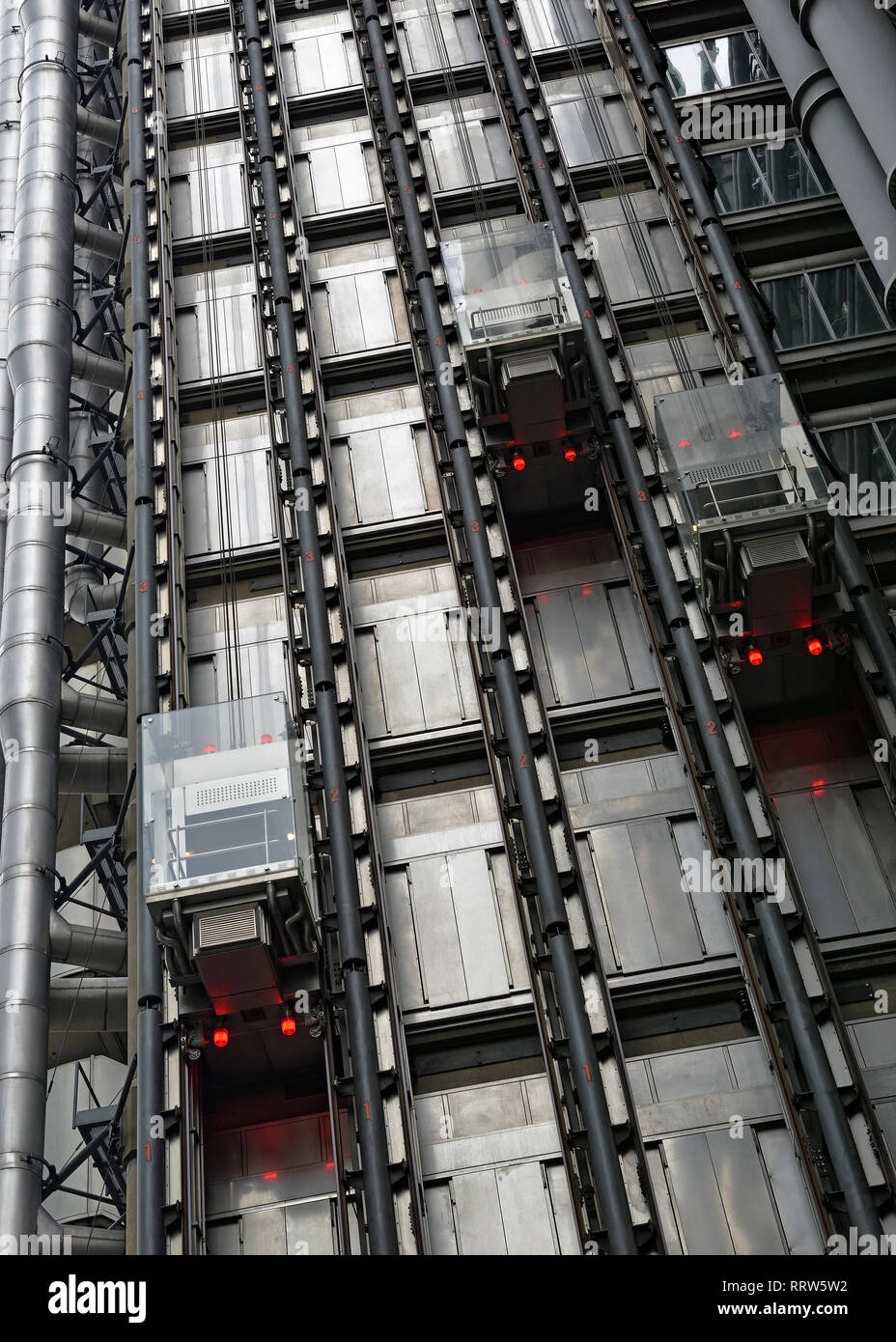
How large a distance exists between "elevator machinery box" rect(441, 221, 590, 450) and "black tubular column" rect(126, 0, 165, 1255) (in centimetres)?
675

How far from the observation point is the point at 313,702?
78.0ft

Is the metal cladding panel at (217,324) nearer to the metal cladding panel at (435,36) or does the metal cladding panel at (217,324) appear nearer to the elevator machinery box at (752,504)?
Result: the metal cladding panel at (435,36)

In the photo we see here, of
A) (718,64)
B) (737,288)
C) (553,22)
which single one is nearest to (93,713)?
(737,288)

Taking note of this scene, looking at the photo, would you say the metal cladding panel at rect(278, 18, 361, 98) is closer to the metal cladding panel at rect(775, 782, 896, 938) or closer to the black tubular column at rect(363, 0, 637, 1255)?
the black tubular column at rect(363, 0, 637, 1255)

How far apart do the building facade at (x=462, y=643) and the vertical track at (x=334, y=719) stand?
97 millimetres

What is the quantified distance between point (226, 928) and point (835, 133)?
15.9 metres

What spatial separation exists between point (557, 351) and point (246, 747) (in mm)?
9656

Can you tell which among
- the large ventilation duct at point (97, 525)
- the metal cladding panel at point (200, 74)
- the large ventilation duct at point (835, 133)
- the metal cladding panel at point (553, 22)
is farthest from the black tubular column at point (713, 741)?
the large ventilation duct at point (97, 525)

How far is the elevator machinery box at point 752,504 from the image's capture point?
21.5 metres

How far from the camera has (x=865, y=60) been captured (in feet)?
66.2

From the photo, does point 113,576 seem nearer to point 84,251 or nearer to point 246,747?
point 84,251

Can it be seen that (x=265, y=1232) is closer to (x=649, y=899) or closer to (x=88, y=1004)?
(x=88, y=1004)

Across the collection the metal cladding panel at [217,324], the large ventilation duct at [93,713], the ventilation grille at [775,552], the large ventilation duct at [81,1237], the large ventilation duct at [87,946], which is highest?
the metal cladding panel at [217,324]

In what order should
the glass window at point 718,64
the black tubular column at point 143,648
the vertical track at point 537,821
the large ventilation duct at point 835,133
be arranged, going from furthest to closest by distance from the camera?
1. the glass window at point 718,64
2. the large ventilation duct at point 835,133
3. the black tubular column at point 143,648
4. the vertical track at point 537,821
